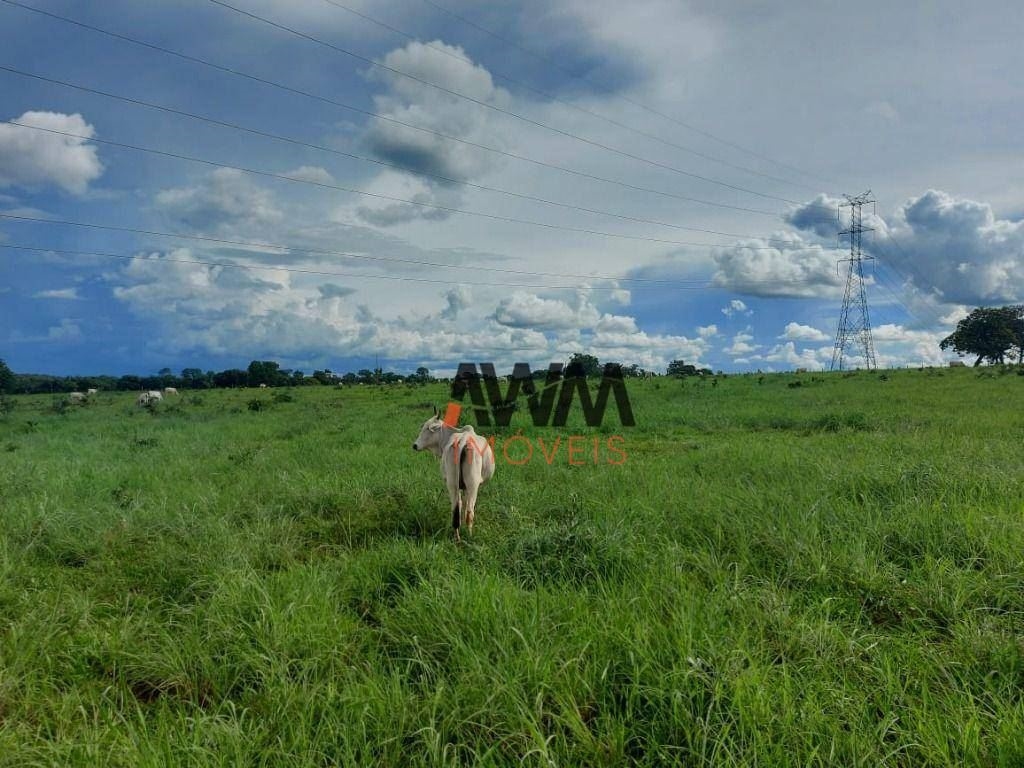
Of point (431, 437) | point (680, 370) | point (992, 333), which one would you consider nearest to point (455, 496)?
point (431, 437)

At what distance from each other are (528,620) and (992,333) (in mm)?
91105

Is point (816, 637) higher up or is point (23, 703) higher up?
point (816, 637)

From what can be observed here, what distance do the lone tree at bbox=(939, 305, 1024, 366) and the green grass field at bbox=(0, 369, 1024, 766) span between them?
82.2 m

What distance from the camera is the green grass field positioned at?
8.75 ft

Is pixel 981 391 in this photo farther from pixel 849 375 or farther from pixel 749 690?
pixel 749 690

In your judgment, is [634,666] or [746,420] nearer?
[634,666]

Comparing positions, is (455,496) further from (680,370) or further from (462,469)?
(680,370)

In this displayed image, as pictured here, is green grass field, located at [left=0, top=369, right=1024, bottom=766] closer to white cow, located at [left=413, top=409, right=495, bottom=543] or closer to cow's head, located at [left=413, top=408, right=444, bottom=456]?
white cow, located at [left=413, top=409, right=495, bottom=543]

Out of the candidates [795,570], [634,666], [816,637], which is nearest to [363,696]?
[634,666]

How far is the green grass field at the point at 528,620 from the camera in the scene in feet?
8.75

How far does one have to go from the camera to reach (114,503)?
736 cm

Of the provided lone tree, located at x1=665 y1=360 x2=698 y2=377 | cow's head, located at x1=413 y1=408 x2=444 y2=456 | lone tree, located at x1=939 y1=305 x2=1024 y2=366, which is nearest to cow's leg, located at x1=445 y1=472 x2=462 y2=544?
cow's head, located at x1=413 y1=408 x2=444 y2=456

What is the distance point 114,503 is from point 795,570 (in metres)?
8.25

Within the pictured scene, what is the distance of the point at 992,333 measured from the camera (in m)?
69.9
